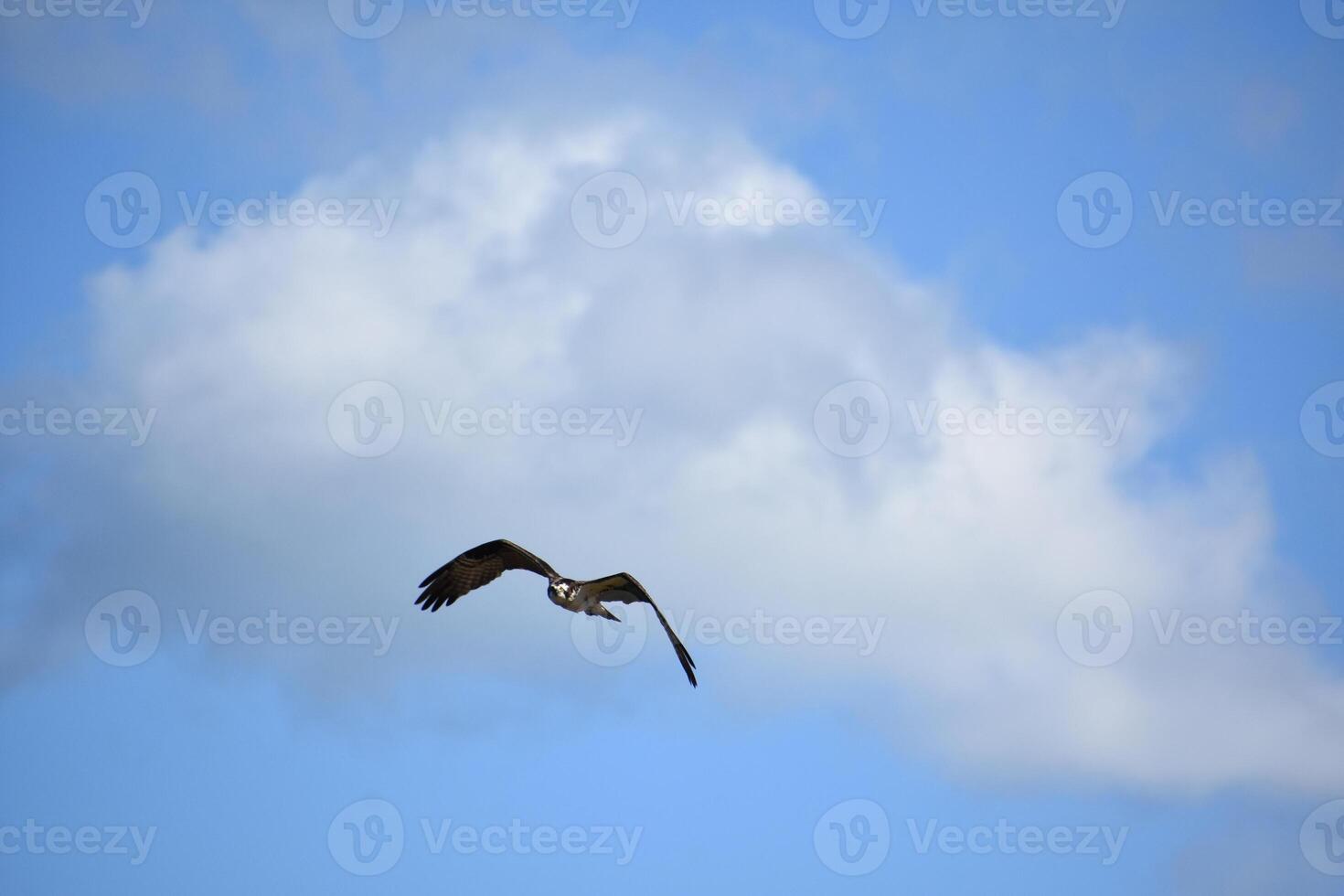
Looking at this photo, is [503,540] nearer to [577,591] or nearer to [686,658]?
[577,591]

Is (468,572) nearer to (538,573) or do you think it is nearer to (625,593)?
(538,573)

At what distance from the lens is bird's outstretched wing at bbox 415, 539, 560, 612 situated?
35.7 metres

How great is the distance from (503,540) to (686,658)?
6273 millimetres

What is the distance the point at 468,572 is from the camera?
36375 millimetres

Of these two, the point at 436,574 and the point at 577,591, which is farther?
the point at 436,574

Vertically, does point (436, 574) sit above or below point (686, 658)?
above

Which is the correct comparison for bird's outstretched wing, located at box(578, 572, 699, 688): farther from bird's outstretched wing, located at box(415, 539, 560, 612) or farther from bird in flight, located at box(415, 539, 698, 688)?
bird's outstretched wing, located at box(415, 539, 560, 612)

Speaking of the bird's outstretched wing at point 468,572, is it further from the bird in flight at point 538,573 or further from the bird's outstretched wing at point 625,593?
the bird's outstretched wing at point 625,593

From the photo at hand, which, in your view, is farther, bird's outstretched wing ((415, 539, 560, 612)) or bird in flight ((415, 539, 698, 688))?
bird's outstretched wing ((415, 539, 560, 612))

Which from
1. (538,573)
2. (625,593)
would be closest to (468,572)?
(538,573)

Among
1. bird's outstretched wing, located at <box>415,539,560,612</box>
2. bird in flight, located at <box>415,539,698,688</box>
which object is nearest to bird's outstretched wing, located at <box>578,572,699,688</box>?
bird in flight, located at <box>415,539,698,688</box>

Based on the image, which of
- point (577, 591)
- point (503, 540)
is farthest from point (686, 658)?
point (503, 540)

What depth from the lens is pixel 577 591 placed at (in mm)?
32500

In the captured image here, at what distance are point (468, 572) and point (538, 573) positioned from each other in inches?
73.8
